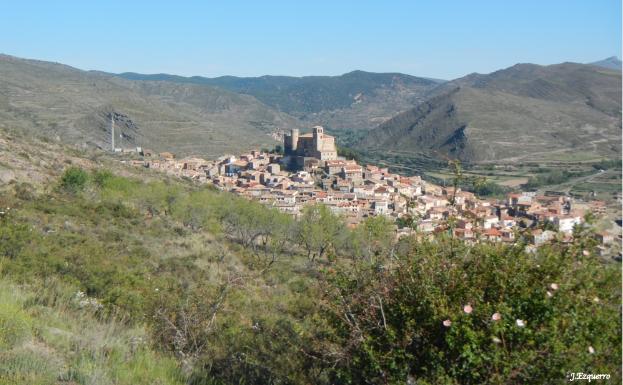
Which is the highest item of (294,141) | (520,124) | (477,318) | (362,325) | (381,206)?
(520,124)

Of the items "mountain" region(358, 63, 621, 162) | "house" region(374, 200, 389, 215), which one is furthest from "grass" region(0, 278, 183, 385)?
"mountain" region(358, 63, 621, 162)

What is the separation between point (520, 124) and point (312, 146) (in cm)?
4210

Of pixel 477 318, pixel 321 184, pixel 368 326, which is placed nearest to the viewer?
Result: pixel 477 318

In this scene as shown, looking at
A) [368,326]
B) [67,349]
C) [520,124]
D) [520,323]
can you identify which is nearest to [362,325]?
[368,326]

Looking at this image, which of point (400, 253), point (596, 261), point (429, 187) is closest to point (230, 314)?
point (400, 253)

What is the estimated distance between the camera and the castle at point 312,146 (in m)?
55.1

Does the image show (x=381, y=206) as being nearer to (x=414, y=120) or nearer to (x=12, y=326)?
(x=12, y=326)

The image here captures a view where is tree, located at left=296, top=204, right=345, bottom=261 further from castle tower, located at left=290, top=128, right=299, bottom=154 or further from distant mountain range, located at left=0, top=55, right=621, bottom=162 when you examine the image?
castle tower, located at left=290, top=128, right=299, bottom=154

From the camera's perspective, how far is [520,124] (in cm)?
8381

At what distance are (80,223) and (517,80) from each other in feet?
474

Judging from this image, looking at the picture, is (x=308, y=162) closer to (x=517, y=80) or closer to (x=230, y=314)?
(x=230, y=314)

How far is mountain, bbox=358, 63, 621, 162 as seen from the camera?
7500 cm

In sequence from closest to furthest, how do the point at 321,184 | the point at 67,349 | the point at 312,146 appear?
the point at 67,349 < the point at 321,184 < the point at 312,146

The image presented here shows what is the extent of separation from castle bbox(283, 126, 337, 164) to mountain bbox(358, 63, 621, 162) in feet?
40.5
